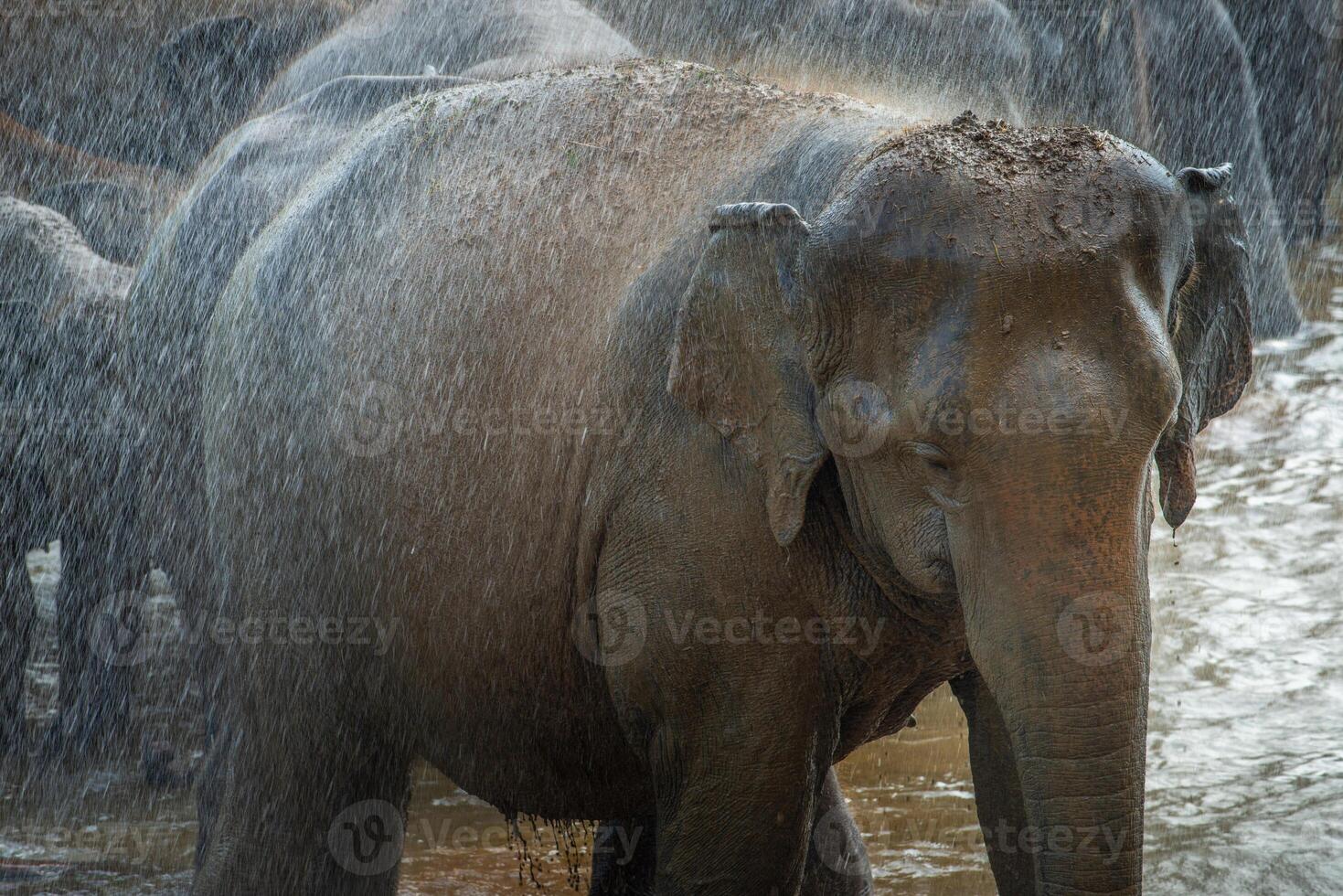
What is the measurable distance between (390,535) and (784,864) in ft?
3.11

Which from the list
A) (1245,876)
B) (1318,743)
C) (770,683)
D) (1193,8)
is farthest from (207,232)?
(1193,8)

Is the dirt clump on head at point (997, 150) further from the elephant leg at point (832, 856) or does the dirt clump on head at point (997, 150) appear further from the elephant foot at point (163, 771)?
the elephant foot at point (163, 771)

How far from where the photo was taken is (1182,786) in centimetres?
485

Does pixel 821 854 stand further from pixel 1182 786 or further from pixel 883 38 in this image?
pixel 883 38

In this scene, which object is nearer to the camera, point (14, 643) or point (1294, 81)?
Answer: point (14, 643)

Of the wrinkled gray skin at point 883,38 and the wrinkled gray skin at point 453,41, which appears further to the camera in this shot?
the wrinkled gray skin at point 883,38

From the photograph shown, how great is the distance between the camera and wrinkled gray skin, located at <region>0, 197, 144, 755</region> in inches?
220

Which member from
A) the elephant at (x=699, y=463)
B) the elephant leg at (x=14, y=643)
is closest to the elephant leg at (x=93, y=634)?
the elephant leg at (x=14, y=643)

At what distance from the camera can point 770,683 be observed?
2549mm

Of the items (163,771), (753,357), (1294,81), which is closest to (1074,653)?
(753,357)

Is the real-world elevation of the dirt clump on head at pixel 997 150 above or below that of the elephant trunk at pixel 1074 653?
above

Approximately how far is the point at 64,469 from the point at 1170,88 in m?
7.09

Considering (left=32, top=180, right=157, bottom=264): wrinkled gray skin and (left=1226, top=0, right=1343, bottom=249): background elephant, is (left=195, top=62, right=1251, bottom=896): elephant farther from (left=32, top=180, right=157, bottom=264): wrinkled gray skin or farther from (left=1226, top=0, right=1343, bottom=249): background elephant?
(left=1226, top=0, right=1343, bottom=249): background elephant

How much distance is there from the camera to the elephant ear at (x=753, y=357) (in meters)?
2.35
